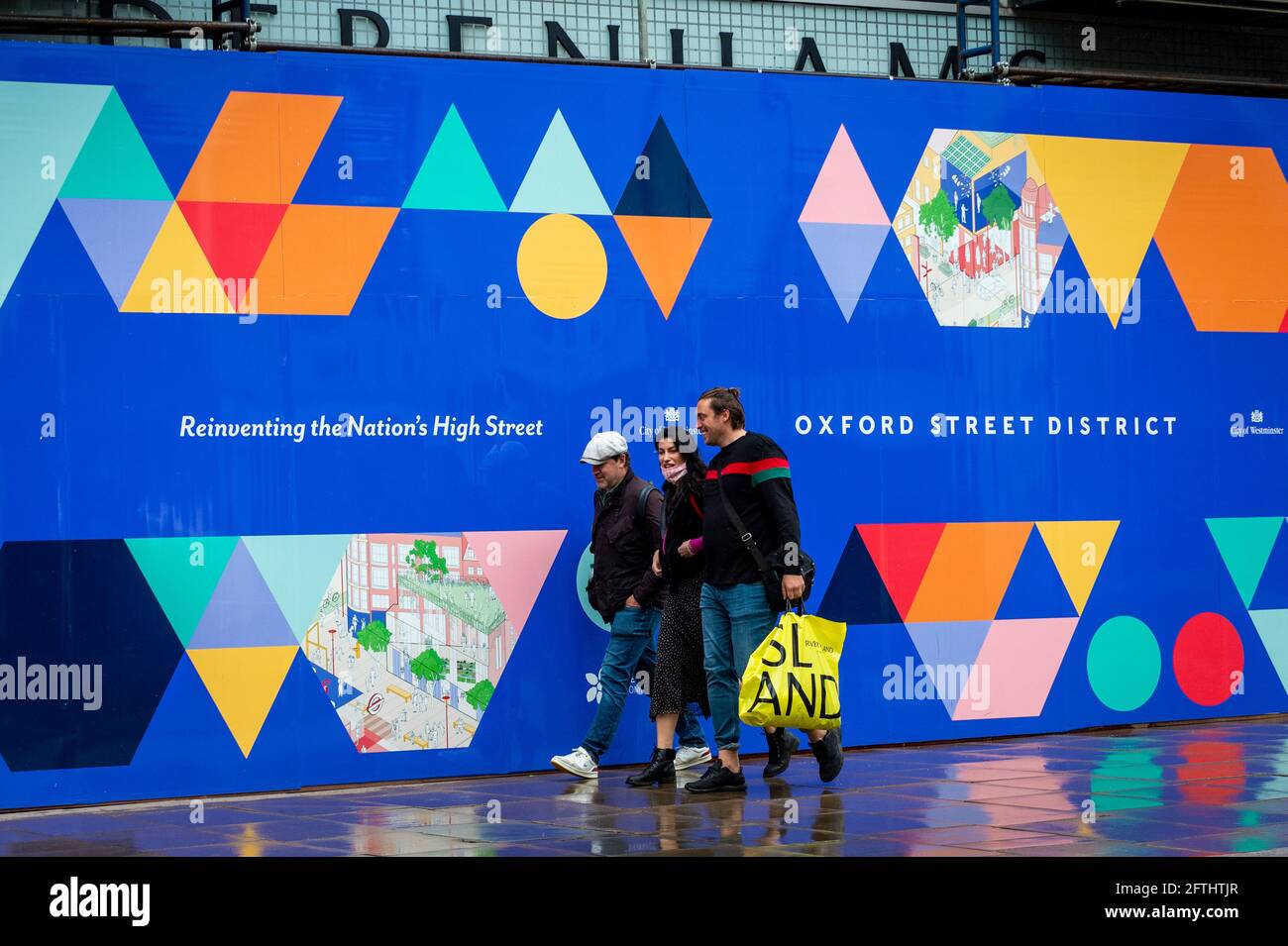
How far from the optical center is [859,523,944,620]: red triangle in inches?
466

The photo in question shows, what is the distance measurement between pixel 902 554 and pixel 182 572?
451cm

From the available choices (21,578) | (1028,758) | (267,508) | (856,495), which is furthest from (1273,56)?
(21,578)

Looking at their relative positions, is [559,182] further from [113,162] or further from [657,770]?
[657,770]

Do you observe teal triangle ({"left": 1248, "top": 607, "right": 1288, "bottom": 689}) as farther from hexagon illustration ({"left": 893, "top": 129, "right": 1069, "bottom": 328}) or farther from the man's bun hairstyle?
the man's bun hairstyle

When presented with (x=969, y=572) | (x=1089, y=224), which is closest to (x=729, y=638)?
(x=969, y=572)

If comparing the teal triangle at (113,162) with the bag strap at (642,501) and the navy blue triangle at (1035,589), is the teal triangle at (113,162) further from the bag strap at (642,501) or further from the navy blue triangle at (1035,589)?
the navy blue triangle at (1035,589)

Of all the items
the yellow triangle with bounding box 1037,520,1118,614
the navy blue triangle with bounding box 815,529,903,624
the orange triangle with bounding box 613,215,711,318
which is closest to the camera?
the orange triangle with bounding box 613,215,711,318

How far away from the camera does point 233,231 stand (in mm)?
10516

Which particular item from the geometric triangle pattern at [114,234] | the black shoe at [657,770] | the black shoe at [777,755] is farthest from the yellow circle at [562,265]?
the black shoe at [777,755]

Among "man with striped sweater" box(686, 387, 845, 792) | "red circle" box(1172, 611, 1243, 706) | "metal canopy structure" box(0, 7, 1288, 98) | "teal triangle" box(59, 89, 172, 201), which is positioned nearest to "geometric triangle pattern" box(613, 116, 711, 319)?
"metal canopy structure" box(0, 7, 1288, 98)

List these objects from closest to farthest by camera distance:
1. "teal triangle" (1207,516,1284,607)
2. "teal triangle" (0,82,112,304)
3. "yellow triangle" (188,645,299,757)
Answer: "teal triangle" (0,82,112,304) < "yellow triangle" (188,645,299,757) < "teal triangle" (1207,516,1284,607)

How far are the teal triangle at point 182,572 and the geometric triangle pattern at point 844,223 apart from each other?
4.15m

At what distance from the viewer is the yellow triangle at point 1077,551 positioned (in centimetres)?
1223

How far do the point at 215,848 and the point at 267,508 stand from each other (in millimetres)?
2589
